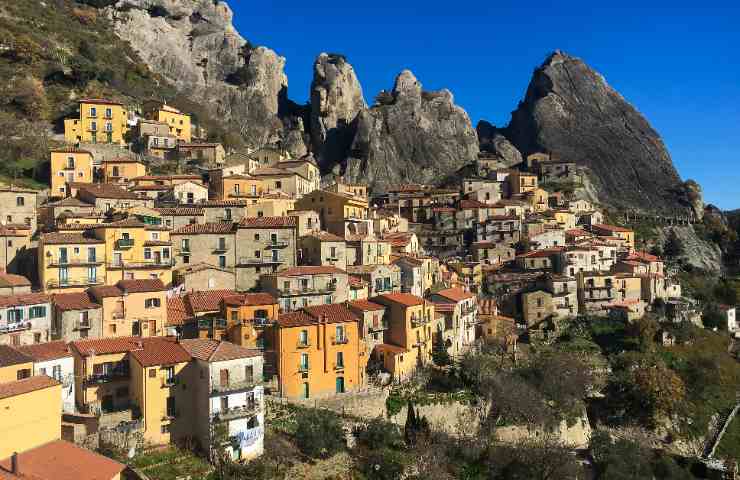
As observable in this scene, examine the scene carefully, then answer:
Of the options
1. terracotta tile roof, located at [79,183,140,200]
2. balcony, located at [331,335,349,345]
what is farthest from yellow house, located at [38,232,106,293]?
balcony, located at [331,335,349,345]

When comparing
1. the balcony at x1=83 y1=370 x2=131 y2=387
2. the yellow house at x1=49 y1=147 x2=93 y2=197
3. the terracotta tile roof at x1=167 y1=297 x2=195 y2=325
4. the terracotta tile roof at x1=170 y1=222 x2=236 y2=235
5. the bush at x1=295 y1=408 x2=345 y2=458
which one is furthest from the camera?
the yellow house at x1=49 y1=147 x2=93 y2=197

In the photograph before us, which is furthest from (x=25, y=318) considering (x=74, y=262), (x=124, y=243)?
(x=124, y=243)

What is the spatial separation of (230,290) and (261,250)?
13.3 feet

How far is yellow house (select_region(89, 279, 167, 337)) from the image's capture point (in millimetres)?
34250

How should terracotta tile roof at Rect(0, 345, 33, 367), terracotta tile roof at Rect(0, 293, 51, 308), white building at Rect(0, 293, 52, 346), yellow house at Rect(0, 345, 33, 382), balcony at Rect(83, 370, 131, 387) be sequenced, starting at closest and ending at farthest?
yellow house at Rect(0, 345, 33, 382) → terracotta tile roof at Rect(0, 345, 33, 367) → balcony at Rect(83, 370, 131, 387) → white building at Rect(0, 293, 52, 346) → terracotta tile roof at Rect(0, 293, 51, 308)

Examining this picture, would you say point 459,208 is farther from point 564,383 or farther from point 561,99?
point 561,99

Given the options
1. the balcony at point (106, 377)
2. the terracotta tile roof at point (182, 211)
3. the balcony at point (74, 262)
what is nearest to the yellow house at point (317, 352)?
the balcony at point (106, 377)

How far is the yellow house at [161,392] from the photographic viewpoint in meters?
29.2

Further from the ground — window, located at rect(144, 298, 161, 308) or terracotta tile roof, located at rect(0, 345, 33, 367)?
window, located at rect(144, 298, 161, 308)

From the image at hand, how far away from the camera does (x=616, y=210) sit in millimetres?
92875

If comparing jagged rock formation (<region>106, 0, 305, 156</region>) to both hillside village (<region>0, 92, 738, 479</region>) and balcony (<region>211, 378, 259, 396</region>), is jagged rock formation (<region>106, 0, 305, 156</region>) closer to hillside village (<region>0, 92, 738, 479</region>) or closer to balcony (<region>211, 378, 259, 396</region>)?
hillside village (<region>0, 92, 738, 479</region>)

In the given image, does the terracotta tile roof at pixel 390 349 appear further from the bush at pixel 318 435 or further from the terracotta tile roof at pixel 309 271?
the bush at pixel 318 435

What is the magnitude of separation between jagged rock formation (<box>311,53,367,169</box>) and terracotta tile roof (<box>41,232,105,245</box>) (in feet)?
210

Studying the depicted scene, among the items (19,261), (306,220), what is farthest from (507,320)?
(19,261)
